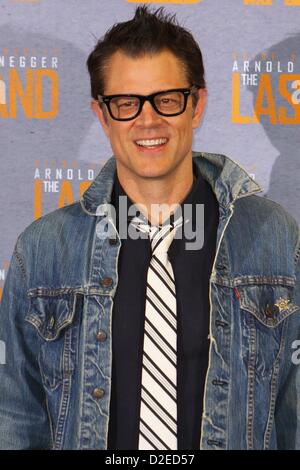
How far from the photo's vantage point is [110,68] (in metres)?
1.83

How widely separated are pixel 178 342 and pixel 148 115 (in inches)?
19.0

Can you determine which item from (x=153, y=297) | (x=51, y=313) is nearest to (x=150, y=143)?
(x=153, y=297)

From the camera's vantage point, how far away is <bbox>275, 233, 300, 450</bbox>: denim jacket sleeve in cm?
183

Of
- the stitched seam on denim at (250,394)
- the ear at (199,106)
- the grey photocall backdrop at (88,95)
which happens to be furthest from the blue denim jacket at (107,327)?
the grey photocall backdrop at (88,95)

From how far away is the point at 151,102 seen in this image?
1779 mm

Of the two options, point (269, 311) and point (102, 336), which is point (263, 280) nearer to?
point (269, 311)

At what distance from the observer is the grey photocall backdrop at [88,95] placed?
7.25 feet

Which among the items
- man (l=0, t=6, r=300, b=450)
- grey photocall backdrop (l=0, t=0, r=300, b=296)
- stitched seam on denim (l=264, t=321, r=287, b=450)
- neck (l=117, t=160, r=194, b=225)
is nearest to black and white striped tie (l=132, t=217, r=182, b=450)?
man (l=0, t=6, r=300, b=450)

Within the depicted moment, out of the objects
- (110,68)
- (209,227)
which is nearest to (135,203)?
(209,227)

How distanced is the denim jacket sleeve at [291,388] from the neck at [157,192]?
293mm

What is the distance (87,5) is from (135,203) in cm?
66

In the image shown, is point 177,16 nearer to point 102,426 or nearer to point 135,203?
point 135,203

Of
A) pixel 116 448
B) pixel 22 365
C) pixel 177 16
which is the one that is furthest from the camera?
pixel 177 16
